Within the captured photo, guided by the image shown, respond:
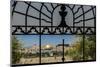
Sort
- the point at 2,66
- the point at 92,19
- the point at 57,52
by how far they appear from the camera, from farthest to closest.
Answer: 1. the point at 92,19
2. the point at 57,52
3. the point at 2,66

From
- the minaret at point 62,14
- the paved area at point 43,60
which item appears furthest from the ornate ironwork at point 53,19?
the paved area at point 43,60

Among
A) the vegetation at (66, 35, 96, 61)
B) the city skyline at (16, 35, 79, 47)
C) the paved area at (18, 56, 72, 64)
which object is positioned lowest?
the paved area at (18, 56, 72, 64)

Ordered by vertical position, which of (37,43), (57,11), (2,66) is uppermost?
(57,11)

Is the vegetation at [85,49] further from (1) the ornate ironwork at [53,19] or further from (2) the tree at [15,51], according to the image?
(2) the tree at [15,51]

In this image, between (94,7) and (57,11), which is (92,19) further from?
(57,11)

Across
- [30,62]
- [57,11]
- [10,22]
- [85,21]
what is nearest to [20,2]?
[10,22]

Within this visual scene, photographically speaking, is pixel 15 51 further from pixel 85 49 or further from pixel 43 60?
pixel 85 49

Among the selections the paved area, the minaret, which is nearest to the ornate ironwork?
the minaret

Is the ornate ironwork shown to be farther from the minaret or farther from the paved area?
the paved area

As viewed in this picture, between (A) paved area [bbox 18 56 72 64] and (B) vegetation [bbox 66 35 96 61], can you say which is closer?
(A) paved area [bbox 18 56 72 64]

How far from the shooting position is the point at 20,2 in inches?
60.8

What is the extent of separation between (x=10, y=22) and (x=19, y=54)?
0.26 m

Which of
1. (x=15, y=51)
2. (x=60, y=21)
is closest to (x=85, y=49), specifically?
(x=60, y=21)

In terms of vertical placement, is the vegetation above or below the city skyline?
below
